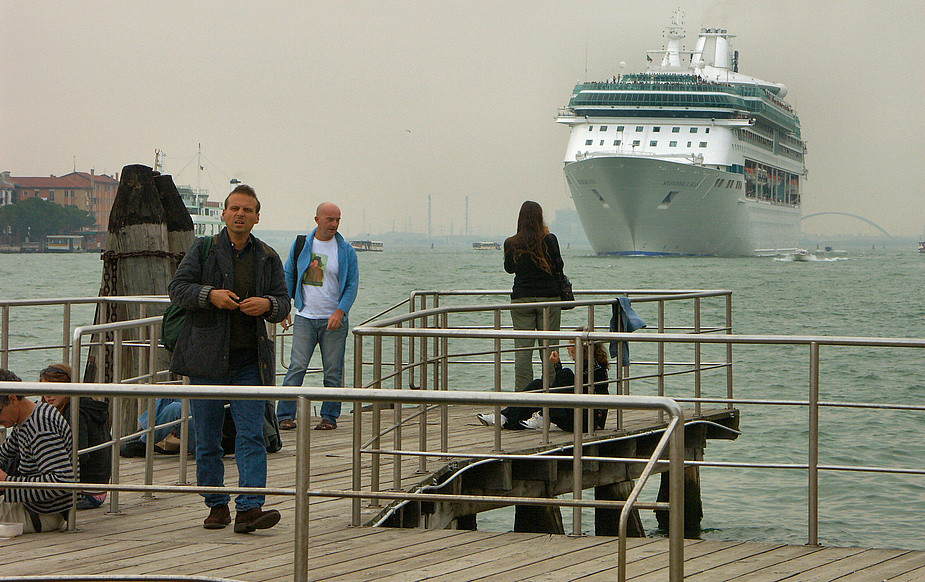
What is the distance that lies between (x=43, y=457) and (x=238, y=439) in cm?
88

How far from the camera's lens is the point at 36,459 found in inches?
197

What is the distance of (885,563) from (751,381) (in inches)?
817

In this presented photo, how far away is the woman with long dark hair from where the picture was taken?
8055 millimetres

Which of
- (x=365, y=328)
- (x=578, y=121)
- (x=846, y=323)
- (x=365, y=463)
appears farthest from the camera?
(x=578, y=121)

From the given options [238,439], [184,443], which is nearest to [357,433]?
[238,439]

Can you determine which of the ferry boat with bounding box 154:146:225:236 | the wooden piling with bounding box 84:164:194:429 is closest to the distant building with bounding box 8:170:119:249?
the ferry boat with bounding box 154:146:225:236

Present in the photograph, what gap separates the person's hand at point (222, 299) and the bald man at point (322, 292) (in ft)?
9.37

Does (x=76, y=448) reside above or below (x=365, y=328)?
below

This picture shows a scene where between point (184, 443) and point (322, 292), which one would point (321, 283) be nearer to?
point (322, 292)

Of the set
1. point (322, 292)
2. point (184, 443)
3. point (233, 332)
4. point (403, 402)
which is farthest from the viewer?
point (322, 292)

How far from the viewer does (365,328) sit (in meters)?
5.45

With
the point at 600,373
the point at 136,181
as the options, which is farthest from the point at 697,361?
the point at 136,181

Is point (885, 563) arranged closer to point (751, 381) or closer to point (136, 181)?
point (136, 181)

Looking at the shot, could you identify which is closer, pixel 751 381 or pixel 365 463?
pixel 365 463
